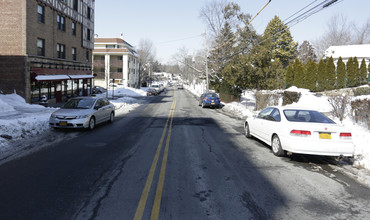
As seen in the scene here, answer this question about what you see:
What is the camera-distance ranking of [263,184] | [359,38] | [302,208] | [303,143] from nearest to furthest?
[302,208] → [263,184] → [303,143] → [359,38]

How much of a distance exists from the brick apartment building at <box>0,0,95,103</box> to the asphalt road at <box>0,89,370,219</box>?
15.5 metres

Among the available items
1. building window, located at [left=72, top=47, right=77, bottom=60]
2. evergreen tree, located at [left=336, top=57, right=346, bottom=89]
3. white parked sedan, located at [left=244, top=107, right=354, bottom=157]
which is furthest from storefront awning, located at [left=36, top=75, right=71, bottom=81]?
evergreen tree, located at [left=336, top=57, right=346, bottom=89]

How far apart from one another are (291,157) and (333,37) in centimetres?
7889

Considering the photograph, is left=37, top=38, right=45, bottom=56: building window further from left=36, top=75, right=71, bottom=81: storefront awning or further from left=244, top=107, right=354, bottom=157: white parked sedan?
left=244, top=107, right=354, bottom=157: white parked sedan

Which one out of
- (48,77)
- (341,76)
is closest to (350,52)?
(341,76)

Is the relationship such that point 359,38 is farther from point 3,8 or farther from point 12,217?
point 12,217

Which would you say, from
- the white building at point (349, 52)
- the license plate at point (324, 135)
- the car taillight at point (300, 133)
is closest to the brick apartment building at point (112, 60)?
the white building at point (349, 52)

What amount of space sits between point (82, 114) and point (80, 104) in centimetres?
154

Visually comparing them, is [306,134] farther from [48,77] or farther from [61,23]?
[61,23]

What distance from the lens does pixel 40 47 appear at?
24.2 m

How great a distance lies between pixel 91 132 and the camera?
1232 cm

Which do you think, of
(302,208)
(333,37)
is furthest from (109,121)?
(333,37)

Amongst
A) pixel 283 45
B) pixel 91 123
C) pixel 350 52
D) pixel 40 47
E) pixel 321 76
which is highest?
pixel 283 45

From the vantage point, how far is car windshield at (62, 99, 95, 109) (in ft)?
44.0
